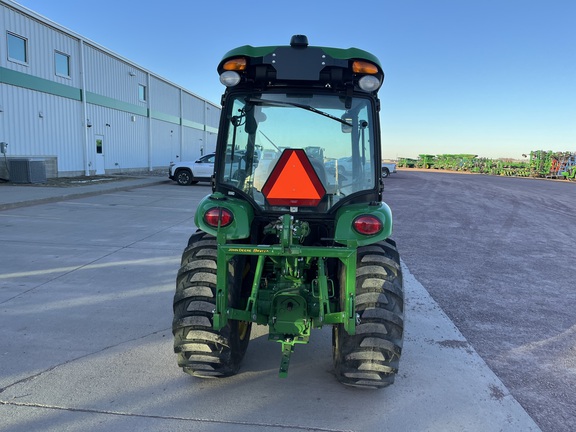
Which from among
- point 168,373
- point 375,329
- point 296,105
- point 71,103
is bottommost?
point 168,373

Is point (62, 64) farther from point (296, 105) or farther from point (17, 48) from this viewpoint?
point (296, 105)

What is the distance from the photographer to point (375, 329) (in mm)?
2904

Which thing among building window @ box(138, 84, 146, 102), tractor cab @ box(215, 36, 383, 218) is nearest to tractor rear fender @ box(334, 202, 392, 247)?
tractor cab @ box(215, 36, 383, 218)

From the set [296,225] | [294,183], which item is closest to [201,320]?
[296,225]

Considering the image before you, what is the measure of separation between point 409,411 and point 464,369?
897 mm

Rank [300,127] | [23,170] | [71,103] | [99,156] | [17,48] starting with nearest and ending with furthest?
[300,127]
[23,170]
[17,48]
[71,103]
[99,156]

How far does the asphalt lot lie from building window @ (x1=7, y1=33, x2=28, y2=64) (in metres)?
14.3

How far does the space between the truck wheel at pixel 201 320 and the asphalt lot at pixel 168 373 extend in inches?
8.6

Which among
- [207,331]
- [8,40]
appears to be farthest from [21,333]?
[8,40]

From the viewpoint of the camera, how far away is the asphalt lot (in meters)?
2.79

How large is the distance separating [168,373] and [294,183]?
5.96ft

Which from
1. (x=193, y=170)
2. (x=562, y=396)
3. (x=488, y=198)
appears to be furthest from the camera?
(x=193, y=170)

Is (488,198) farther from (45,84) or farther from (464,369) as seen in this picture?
(45,84)

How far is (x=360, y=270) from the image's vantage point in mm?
2996
